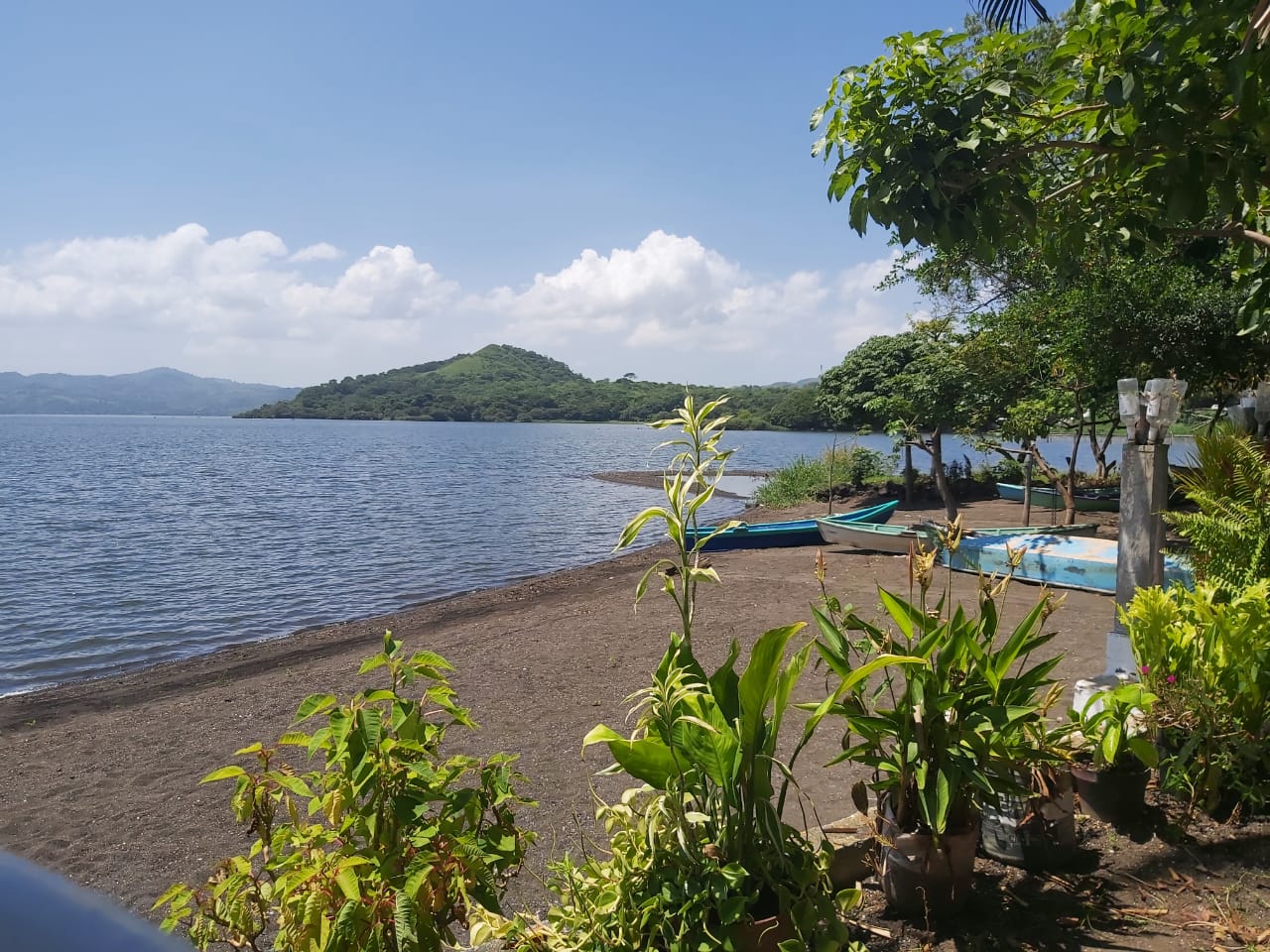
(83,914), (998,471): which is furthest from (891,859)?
(998,471)

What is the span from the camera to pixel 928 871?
2.60 metres

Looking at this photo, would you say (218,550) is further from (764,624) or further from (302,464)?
(302,464)

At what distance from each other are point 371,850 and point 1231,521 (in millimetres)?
4628

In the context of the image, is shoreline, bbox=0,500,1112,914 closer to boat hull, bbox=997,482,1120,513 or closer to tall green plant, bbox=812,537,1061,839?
tall green plant, bbox=812,537,1061,839

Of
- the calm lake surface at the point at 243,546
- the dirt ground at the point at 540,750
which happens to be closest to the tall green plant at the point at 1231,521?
the dirt ground at the point at 540,750

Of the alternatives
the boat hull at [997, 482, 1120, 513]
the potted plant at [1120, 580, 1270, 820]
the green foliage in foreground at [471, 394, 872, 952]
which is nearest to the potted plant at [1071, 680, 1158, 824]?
the potted plant at [1120, 580, 1270, 820]

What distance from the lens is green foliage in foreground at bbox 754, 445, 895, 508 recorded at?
2684 cm

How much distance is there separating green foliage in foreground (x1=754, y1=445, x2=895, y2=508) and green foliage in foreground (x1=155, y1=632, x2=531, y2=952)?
25.0m

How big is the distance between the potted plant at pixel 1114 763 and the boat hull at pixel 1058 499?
1486 centimetres

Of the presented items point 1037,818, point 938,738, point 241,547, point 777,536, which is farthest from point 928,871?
point 241,547

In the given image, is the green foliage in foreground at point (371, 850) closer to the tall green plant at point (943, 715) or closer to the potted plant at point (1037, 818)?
the tall green plant at point (943, 715)

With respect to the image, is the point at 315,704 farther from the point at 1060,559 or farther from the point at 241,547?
the point at 241,547

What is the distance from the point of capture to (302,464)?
57656 millimetres

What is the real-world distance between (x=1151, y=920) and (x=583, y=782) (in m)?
A: 3.91
